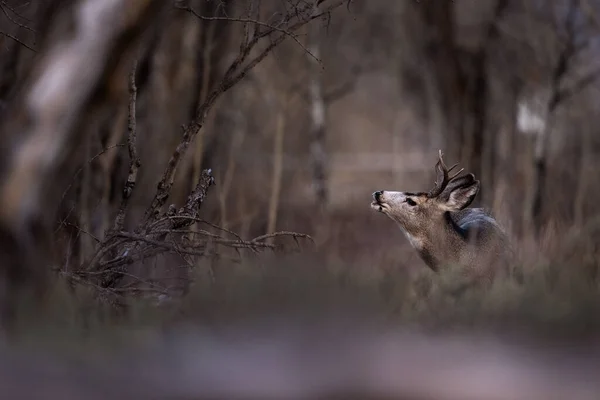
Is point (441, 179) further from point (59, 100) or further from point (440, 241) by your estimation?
point (59, 100)

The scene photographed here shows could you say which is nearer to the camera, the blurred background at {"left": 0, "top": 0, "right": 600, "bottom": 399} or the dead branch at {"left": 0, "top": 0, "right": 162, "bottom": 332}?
the blurred background at {"left": 0, "top": 0, "right": 600, "bottom": 399}

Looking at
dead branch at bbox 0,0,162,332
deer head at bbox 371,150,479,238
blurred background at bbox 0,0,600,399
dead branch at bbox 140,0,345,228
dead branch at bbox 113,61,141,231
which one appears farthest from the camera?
deer head at bbox 371,150,479,238

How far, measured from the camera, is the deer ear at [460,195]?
185 inches

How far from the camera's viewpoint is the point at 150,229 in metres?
4.47

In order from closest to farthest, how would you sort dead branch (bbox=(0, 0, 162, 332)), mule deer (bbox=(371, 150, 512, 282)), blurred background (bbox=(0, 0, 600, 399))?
blurred background (bbox=(0, 0, 600, 399)) → dead branch (bbox=(0, 0, 162, 332)) → mule deer (bbox=(371, 150, 512, 282))

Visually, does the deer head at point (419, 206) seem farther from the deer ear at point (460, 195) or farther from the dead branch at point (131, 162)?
the dead branch at point (131, 162)

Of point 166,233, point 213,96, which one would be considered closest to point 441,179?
point 213,96

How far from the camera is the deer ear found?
4.69m

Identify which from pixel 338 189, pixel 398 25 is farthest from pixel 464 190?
pixel 338 189

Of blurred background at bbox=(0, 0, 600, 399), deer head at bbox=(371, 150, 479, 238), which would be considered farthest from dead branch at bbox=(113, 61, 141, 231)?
deer head at bbox=(371, 150, 479, 238)

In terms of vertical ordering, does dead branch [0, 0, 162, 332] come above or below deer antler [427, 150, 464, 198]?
below

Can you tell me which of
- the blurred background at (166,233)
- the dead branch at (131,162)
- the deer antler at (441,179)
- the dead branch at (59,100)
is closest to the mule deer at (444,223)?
the deer antler at (441,179)

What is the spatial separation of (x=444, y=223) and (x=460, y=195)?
173 mm

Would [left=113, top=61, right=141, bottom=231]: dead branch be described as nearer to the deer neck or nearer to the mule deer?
the mule deer
